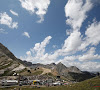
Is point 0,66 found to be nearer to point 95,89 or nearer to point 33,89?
point 33,89

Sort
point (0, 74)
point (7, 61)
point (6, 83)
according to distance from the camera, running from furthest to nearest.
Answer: point (7, 61), point (0, 74), point (6, 83)

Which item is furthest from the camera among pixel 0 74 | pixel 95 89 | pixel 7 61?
pixel 7 61

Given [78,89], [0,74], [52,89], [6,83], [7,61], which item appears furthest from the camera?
[7,61]

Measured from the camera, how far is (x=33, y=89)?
217 ft

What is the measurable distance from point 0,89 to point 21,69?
79.2m

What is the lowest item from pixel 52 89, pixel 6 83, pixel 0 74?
pixel 52 89

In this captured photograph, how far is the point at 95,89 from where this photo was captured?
47.9m

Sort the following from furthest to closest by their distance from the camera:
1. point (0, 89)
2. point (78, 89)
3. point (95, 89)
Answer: point (0, 89) → point (78, 89) → point (95, 89)

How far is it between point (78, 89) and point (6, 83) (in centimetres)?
6943

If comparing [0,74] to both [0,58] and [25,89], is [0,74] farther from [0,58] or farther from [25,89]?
[25,89]

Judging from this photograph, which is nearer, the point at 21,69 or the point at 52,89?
the point at 52,89

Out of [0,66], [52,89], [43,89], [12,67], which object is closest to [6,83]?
[43,89]

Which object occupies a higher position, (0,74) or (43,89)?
(0,74)

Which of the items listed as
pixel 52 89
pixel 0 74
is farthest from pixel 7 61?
pixel 52 89
